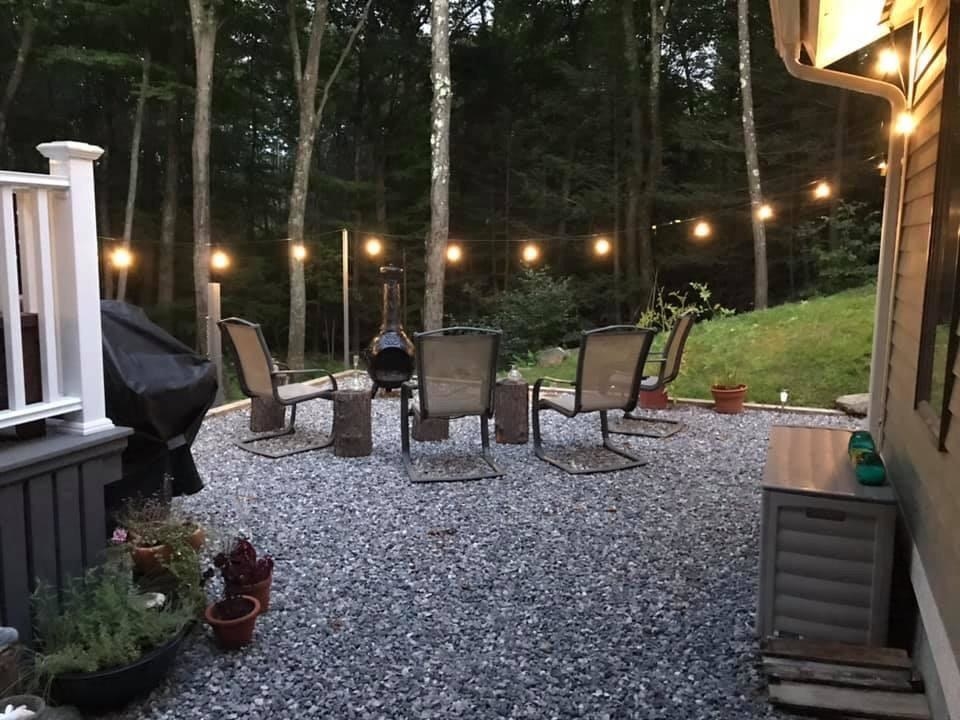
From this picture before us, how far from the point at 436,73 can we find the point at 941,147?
6.68m

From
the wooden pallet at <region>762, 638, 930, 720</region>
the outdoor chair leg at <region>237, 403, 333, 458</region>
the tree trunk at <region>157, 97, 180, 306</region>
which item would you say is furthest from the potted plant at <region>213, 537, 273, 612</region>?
the tree trunk at <region>157, 97, 180, 306</region>

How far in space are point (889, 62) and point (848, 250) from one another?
824cm

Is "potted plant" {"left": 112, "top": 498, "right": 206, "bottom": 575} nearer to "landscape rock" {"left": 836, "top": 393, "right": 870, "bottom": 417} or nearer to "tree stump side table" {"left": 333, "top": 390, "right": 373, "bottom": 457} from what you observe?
"tree stump side table" {"left": 333, "top": 390, "right": 373, "bottom": 457}

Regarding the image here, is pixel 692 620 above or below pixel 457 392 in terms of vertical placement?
below

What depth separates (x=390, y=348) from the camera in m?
6.29

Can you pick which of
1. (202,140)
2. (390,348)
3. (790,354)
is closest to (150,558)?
(390,348)

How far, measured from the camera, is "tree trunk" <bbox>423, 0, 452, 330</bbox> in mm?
8109

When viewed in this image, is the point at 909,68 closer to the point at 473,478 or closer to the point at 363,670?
the point at 473,478

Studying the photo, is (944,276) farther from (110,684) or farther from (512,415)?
(512,415)

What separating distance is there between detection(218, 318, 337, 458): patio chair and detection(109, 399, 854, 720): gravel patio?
1.07ft

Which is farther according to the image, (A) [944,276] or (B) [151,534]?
(B) [151,534]

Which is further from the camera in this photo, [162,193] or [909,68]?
[162,193]

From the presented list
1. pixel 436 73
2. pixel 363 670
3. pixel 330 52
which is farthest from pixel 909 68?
pixel 330 52

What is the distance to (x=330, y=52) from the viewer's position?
13711mm
